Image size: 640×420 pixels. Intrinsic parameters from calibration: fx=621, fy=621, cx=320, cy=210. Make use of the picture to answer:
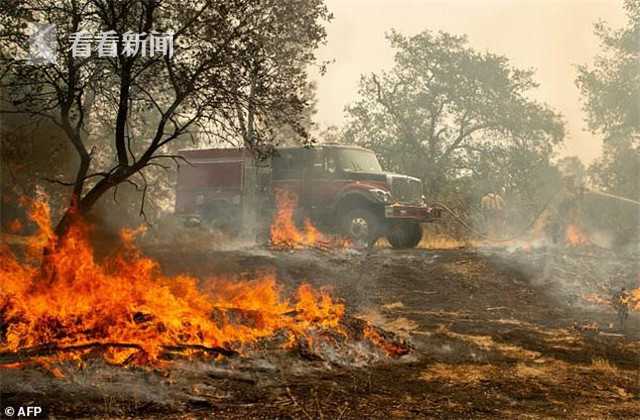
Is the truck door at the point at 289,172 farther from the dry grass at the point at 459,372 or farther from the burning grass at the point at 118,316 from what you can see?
the dry grass at the point at 459,372

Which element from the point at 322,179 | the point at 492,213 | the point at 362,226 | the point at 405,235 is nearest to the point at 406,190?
the point at 405,235

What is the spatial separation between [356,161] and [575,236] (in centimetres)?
690

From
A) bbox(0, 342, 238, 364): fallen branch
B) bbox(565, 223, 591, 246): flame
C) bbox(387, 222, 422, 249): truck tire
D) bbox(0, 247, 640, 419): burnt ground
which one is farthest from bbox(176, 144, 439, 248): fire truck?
bbox(0, 342, 238, 364): fallen branch

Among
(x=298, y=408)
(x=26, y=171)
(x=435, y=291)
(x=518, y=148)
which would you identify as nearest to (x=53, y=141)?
(x=26, y=171)

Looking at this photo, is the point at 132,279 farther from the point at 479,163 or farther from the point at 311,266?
the point at 479,163

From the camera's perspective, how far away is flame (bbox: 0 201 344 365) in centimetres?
740

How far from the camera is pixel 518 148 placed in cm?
3055

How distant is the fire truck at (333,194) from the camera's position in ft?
57.5

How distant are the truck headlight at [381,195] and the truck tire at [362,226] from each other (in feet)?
1.66

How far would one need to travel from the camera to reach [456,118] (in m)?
30.8

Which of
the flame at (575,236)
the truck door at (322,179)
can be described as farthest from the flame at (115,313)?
the flame at (575,236)

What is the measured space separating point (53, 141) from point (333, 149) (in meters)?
10.6

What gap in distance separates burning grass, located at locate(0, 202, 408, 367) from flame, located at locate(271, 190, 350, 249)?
7.53 metres

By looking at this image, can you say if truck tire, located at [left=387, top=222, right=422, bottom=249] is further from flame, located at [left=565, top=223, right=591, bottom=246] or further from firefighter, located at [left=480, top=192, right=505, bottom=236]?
firefighter, located at [left=480, top=192, right=505, bottom=236]
